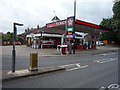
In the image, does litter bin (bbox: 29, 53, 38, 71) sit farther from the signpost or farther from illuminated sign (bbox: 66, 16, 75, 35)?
illuminated sign (bbox: 66, 16, 75, 35)

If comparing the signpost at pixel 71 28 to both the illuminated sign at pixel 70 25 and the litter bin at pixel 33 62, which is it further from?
the litter bin at pixel 33 62

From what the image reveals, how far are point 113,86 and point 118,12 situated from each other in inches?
1321

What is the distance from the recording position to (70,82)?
5.53m

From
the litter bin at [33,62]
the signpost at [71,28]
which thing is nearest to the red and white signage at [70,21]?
the signpost at [71,28]

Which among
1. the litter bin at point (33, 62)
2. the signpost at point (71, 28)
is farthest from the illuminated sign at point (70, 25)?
the litter bin at point (33, 62)

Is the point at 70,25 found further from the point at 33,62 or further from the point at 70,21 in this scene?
the point at 33,62

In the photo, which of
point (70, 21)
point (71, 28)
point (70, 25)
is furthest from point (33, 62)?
point (70, 21)

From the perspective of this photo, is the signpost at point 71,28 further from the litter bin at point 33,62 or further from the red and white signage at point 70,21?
the litter bin at point 33,62

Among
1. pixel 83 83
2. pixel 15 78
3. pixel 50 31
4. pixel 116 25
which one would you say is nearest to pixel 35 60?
pixel 15 78

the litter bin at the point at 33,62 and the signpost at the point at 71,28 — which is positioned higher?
the signpost at the point at 71,28

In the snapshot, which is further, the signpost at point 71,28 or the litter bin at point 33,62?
the signpost at point 71,28

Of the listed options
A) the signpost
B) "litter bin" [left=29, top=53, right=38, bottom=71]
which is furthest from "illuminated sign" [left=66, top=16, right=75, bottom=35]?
"litter bin" [left=29, top=53, right=38, bottom=71]

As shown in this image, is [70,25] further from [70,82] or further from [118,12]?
[118,12]

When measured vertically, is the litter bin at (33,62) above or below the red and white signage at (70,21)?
below
